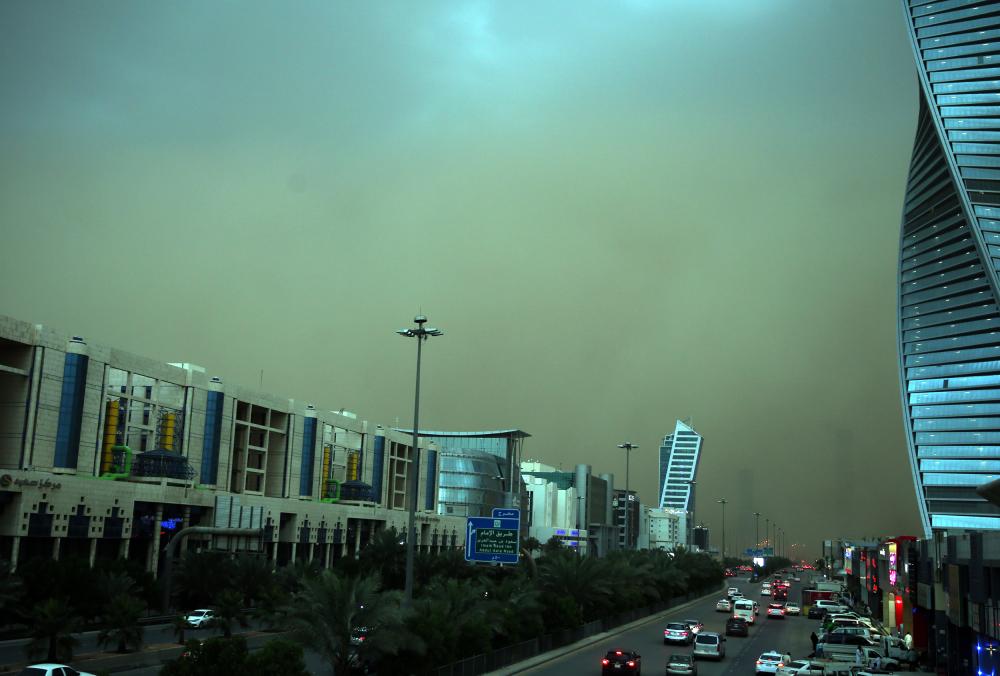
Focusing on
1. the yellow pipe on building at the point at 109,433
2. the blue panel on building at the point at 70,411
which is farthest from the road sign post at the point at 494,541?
the yellow pipe on building at the point at 109,433

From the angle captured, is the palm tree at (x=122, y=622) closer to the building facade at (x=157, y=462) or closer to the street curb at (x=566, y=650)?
the street curb at (x=566, y=650)

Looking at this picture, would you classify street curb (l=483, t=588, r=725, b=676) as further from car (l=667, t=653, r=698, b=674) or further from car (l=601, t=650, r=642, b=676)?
car (l=667, t=653, r=698, b=674)

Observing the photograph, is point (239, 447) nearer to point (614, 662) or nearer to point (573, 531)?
point (614, 662)

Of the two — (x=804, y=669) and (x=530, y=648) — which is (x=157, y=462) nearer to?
(x=530, y=648)

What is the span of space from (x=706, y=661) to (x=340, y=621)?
24.3 meters

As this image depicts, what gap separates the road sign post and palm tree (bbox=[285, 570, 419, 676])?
19076 mm

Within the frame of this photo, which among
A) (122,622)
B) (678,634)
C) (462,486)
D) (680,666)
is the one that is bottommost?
(678,634)

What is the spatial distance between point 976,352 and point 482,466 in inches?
3650

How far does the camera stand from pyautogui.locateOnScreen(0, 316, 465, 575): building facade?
58.7m

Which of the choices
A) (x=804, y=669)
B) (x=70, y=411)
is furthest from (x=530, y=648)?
(x=70, y=411)

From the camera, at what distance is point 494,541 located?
4641 centimetres

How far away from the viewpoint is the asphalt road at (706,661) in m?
40.1

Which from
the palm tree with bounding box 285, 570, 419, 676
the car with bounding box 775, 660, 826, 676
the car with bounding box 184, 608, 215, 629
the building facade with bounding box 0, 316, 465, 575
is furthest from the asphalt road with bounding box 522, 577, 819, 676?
the building facade with bounding box 0, 316, 465, 575

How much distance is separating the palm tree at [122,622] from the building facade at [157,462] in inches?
634
